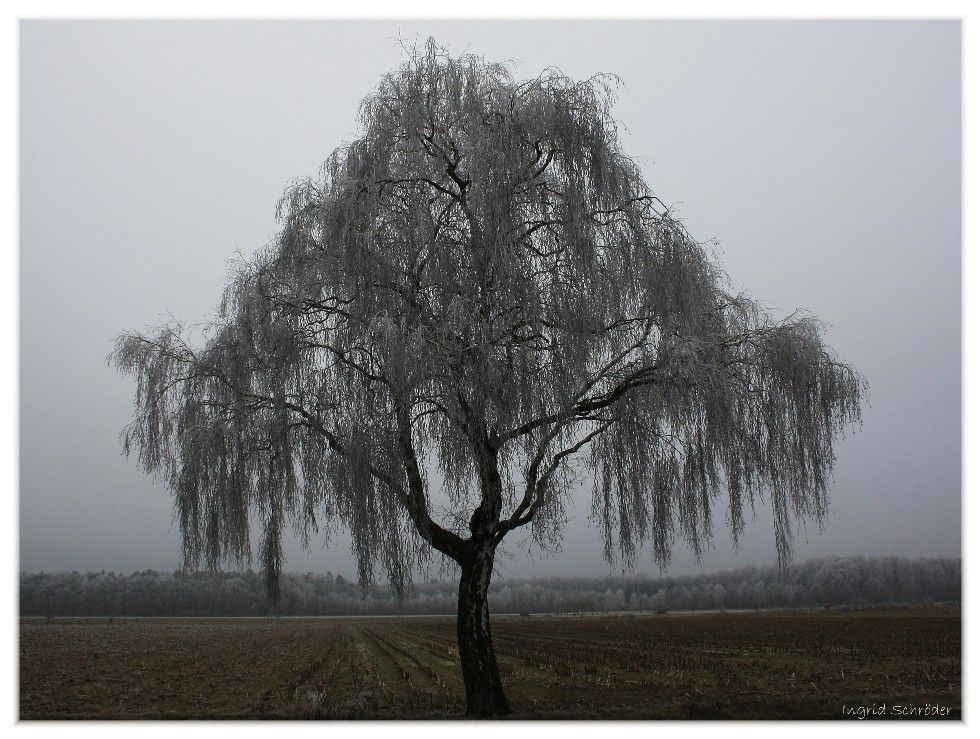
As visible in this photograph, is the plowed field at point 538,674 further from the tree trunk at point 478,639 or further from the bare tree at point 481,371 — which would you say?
the bare tree at point 481,371

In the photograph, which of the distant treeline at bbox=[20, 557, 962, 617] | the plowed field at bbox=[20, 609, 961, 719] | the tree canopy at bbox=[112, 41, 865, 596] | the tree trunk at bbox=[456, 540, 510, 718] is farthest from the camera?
the distant treeline at bbox=[20, 557, 962, 617]

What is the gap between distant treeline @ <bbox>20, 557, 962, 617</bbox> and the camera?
10148 millimetres

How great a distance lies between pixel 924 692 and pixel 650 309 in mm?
6786

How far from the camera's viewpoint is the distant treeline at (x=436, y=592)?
10.1m

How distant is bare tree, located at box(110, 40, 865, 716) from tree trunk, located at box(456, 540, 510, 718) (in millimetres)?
27

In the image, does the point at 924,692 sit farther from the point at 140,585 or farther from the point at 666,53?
the point at 140,585

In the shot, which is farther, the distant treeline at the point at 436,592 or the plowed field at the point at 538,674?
the distant treeline at the point at 436,592

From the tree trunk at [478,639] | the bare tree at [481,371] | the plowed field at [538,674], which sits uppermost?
the bare tree at [481,371]

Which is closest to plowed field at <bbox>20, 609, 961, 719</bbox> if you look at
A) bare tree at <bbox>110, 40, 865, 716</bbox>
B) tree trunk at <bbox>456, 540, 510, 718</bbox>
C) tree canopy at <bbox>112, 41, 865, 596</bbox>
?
tree trunk at <bbox>456, 540, 510, 718</bbox>

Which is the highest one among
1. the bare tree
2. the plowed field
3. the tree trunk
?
the bare tree

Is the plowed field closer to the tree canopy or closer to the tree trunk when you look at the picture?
the tree trunk

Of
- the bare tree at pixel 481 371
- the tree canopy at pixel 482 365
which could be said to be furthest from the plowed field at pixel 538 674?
the tree canopy at pixel 482 365

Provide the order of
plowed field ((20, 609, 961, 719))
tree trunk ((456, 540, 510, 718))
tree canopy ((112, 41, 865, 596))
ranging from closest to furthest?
1. tree canopy ((112, 41, 865, 596))
2. tree trunk ((456, 540, 510, 718))
3. plowed field ((20, 609, 961, 719))

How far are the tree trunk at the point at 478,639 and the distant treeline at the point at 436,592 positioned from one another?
2.30 feet
